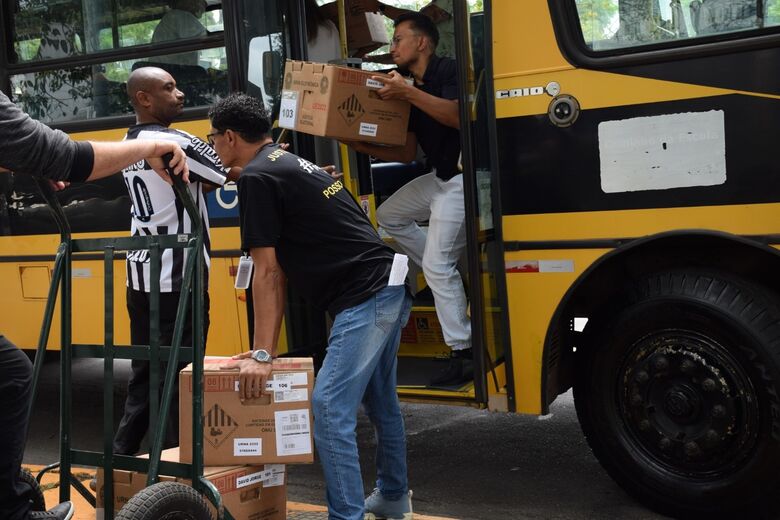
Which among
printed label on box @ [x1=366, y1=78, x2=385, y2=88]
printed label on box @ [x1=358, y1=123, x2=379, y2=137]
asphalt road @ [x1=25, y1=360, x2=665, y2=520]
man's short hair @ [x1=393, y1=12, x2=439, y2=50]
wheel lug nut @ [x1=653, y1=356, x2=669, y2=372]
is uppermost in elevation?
man's short hair @ [x1=393, y1=12, x2=439, y2=50]

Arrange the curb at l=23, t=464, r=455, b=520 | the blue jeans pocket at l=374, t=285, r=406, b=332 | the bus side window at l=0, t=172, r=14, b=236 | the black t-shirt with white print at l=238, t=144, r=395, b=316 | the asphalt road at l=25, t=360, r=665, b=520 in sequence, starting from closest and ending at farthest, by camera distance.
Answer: the black t-shirt with white print at l=238, t=144, r=395, b=316 → the blue jeans pocket at l=374, t=285, r=406, b=332 → the curb at l=23, t=464, r=455, b=520 → the asphalt road at l=25, t=360, r=665, b=520 → the bus side window at l=0, t=172, r=14, b=236

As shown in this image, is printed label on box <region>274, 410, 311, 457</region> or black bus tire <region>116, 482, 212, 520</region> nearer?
black bus tire <region>116, 482, 212, 520</region>

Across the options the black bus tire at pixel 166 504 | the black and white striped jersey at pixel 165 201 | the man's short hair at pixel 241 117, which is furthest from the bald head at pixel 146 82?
the black bus tire at pixel 166 504

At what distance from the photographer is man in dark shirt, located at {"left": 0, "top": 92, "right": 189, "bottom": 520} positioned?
116 inches

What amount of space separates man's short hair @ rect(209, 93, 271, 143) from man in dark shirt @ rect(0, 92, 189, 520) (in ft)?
1.51

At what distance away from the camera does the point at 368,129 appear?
480cm

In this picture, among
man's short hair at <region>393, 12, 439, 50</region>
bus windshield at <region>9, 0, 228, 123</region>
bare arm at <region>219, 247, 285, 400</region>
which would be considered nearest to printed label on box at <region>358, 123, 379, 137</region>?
man's short hair at <region>393, 12, 439, 50</region>

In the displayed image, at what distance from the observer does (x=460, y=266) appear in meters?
5.17

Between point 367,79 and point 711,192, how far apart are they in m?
1.72

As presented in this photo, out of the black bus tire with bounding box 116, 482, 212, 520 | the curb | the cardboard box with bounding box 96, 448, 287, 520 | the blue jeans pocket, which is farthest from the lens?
the curb

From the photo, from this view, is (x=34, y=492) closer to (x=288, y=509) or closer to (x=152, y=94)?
(x=288, y=509)

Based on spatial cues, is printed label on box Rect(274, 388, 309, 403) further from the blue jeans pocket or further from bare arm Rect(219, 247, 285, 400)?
the blue jeans pocket

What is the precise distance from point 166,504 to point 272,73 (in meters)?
2.68

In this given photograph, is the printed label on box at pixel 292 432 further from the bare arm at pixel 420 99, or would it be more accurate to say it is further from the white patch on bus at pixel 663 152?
the bare arm at pixel 420 99
